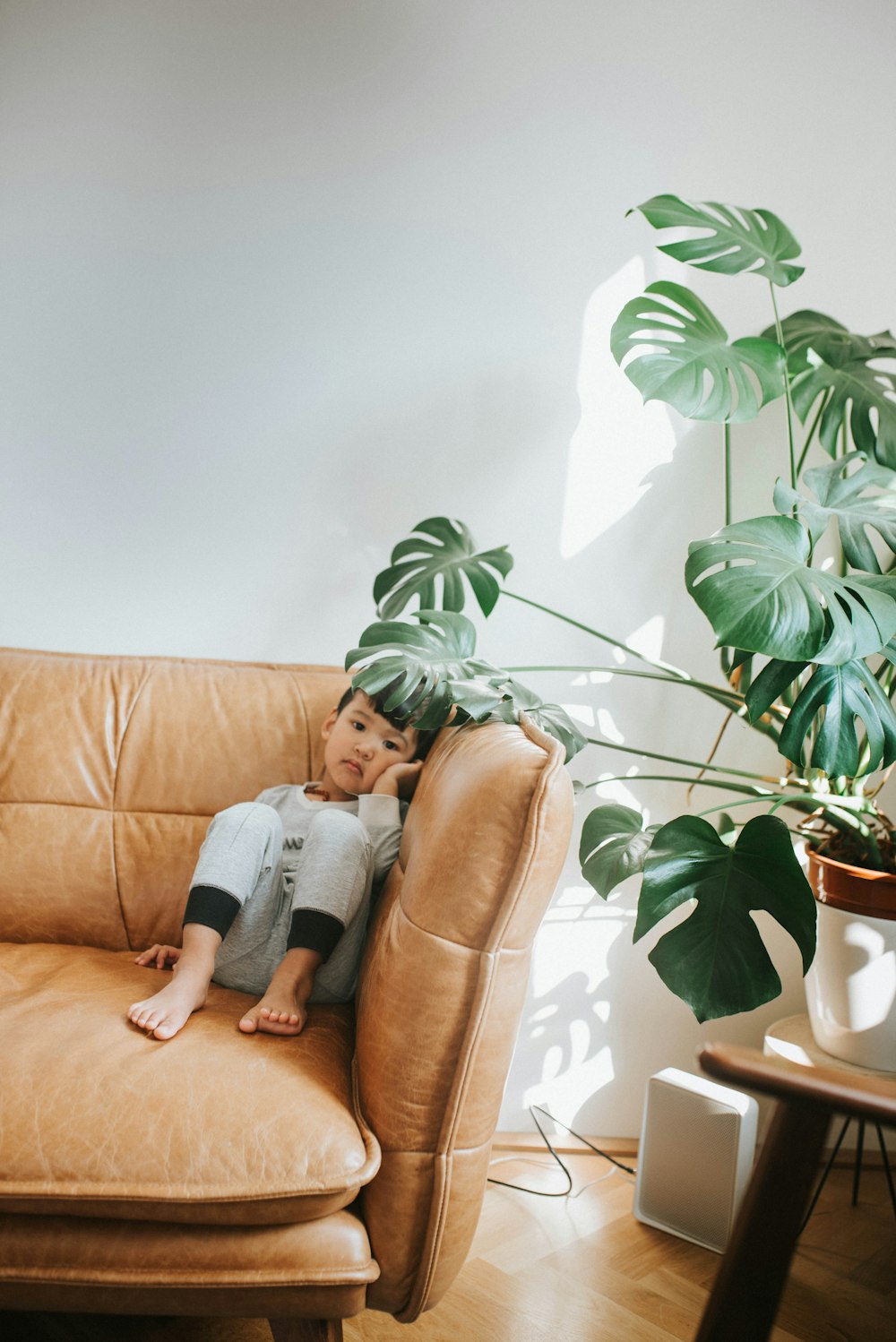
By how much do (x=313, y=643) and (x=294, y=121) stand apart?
3.47ft

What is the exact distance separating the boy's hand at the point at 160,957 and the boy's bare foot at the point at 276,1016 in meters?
0.26

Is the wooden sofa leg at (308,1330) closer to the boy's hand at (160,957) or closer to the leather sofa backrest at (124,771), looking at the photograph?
the boy's hand at (160,957)

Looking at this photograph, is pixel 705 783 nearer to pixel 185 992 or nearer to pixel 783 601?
pixel 783 601

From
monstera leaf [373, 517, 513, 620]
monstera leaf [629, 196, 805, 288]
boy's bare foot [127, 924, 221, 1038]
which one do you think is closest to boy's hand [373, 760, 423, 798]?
Answer: monstera leaf [373, 517, 513, 620]

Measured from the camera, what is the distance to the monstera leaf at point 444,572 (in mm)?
1614

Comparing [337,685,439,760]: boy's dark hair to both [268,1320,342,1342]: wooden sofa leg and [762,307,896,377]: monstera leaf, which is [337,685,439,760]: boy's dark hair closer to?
[268,1320,342,1342]: wooden sofa leg

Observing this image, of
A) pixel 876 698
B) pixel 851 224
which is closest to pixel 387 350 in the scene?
pixel 851 224

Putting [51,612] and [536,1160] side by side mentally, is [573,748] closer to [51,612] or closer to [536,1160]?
[536,1160]

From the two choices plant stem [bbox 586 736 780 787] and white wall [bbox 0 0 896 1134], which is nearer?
plant stem [bbox 586 736 780 787]

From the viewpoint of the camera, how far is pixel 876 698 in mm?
1192

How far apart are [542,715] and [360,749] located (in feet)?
1.13

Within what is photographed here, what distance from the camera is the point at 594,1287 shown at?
1.39m

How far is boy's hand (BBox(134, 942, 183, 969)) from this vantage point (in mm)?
→ 1416

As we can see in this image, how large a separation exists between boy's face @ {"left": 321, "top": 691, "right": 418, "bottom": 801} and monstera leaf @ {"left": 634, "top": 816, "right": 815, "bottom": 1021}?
496 mm
